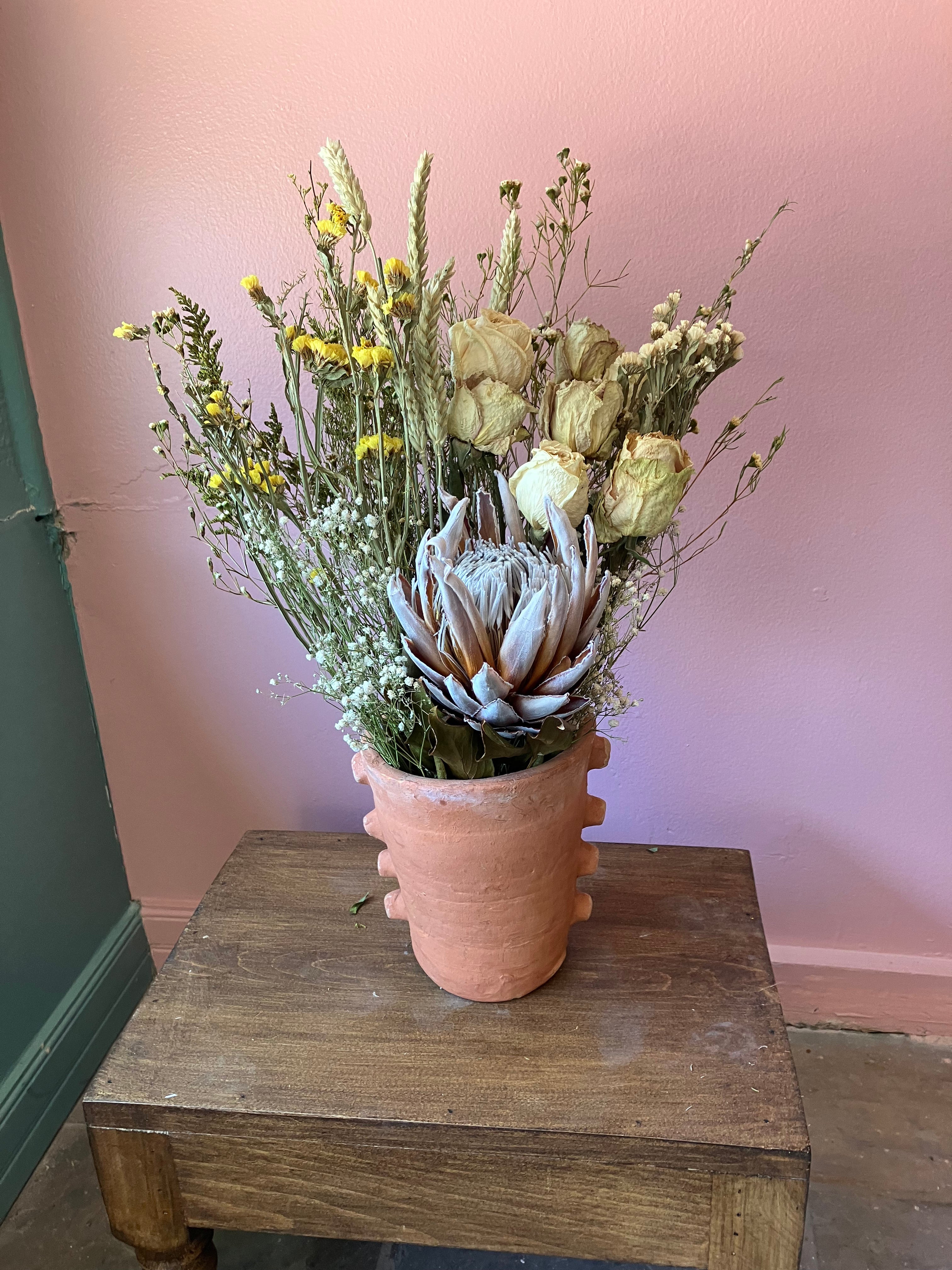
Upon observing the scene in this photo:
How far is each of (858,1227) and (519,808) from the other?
82cm

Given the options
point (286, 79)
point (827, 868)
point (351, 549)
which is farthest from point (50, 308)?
point (827, 868)

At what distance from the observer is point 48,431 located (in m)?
1.14

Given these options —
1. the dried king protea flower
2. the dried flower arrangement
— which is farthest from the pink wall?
the dried king protea flower

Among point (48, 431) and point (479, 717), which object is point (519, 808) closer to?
point (479, 717)

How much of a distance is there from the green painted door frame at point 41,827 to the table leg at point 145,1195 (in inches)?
16.9

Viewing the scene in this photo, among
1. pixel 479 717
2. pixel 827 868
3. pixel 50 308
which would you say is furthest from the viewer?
pixel 827 868

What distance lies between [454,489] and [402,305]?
18 centimetres

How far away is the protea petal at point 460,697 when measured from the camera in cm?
63

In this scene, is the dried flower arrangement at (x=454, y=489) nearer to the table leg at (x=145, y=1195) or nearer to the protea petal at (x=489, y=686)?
the protea petal at (x=489, y=686)

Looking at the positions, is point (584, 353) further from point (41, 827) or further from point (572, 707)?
point (41, 827)

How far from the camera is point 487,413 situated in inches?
24.3

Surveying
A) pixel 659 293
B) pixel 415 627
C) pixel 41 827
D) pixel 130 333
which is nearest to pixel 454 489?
pixel 415 627

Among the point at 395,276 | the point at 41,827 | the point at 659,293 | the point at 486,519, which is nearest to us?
the point at 395,276

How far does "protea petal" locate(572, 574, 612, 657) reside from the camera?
0.65m
